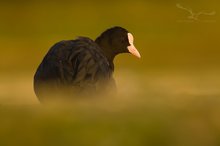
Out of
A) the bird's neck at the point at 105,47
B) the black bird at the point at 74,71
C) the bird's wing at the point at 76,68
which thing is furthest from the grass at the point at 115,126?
the bird's neck at the point at 105,47

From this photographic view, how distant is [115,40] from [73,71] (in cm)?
109

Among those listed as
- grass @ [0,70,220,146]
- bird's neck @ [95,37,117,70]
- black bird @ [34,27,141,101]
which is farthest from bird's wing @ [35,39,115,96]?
grass @ [0,70,220,146]

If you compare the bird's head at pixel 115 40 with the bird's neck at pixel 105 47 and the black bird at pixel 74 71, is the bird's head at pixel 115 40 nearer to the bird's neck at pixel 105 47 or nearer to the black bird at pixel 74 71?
the bird's neck at pixel 105 47

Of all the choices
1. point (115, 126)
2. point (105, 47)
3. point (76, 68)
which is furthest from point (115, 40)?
point (115, 126)

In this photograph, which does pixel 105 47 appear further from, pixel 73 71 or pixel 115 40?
pixel 73 71

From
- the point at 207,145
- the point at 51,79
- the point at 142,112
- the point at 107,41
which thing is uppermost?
the point at 107,41

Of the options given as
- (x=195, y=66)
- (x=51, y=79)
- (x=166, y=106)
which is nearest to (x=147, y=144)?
(x=166, y=106)

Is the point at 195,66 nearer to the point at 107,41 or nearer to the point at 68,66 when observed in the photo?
the point at 107,41

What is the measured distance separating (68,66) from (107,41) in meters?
1.01

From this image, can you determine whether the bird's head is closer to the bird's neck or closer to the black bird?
the bird's neck

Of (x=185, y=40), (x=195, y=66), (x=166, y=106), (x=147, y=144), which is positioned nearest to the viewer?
(x=147, y=144)

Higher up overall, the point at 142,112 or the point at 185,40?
the point at 185,40

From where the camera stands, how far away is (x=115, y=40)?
4027 mm

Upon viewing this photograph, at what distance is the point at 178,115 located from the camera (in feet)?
4.81
